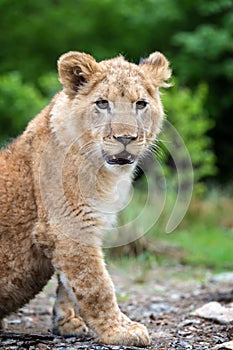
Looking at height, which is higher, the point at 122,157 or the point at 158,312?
the point at 122,157

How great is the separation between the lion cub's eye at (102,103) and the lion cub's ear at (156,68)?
0.65 meters

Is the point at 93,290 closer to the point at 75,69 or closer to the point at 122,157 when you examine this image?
the point at 122,157

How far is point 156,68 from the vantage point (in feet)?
20.8

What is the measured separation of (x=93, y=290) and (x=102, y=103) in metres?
1.52

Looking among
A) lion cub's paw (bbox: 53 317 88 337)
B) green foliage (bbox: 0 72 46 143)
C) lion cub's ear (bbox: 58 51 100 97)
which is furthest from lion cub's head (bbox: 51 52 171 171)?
green foliage (bbox: 0 72 46 143)

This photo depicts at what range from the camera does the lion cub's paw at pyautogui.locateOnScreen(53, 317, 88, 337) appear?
6250 mm

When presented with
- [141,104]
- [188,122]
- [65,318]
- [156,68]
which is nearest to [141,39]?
[188,122]

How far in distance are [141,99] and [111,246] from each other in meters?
5.05

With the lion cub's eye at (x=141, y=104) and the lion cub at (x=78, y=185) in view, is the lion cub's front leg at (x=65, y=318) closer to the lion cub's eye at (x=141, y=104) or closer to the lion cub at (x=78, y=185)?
the lion cub at (x=78, y=185)

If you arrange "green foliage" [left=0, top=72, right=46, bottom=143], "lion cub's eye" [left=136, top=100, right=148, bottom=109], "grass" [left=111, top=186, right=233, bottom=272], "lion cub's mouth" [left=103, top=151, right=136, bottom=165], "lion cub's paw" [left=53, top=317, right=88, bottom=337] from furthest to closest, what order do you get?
1. "green foliage" [left=0, top=72, right=46, bottom=143]
2. "grass" [left=111, top=186, right=233, bottom=272]
3. "lion cub's paw" [left=53, top=317, right=88, bottom=337]
4. "lion cub's eye" [left=136, top=100, right=148, bottom=109]
5. "lion cub's mouth" [left=103, top=151, right=136, bottom=165]

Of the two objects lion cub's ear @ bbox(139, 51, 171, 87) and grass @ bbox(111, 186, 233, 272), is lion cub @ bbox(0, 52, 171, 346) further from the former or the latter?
grass @ bbox(111, 186, 233, 272)

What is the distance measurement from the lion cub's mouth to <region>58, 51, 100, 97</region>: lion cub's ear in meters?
0.72

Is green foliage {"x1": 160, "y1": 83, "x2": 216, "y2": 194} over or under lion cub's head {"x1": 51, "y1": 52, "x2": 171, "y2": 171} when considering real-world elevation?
over

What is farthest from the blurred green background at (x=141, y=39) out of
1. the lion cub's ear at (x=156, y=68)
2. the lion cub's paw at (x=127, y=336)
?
the lion cub's paw at (x=127, y=336)
